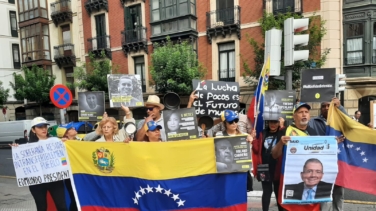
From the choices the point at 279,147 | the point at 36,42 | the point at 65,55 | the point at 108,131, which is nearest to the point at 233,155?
the point at 279,147

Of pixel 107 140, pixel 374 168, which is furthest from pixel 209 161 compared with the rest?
pixel 374 168

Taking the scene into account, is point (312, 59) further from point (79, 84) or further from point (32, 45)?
point (32, 45)

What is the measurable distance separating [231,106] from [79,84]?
1601cm

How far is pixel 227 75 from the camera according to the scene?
17.1 meters

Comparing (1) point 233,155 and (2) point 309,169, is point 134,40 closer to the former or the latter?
(1) point 233,155

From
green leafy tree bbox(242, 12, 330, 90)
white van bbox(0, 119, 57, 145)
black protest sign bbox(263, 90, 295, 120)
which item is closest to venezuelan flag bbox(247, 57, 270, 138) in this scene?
black protest sign bbox(263, 90, 295, 120)

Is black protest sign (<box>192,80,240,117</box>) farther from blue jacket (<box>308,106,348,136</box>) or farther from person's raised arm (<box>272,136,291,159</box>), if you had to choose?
person's raised arm (<box>272,136,291,159</box>)

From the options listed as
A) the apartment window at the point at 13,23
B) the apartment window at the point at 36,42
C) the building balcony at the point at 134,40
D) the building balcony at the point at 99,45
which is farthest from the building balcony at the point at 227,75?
the apartment window at the point at 13,23

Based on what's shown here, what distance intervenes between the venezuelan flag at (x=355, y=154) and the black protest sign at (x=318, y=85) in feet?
2.39

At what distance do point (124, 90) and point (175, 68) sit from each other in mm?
8932

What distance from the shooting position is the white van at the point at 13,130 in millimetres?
18531

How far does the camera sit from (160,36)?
18344 mm

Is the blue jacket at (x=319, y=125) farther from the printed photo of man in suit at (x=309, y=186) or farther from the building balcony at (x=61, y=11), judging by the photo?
the building balcony at (x=61, y=11)

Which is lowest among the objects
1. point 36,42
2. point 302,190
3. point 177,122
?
point 302,190
